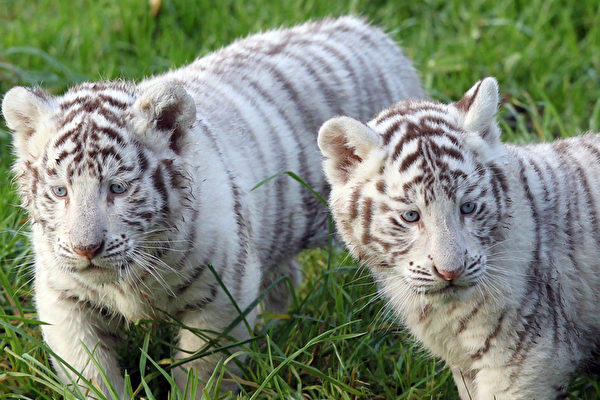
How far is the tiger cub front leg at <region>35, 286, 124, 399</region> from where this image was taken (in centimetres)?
348

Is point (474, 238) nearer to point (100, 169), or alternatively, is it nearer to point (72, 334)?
point (100, 169)

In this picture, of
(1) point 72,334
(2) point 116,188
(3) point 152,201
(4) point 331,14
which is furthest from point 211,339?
(4) point 331,14

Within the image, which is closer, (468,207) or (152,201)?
(468,207)

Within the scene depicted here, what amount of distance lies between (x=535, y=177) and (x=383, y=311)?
0.93 m

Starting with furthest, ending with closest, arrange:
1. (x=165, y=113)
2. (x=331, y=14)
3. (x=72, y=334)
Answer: (x=331, y=14), (x=72, y=334), (x=165, y=113)

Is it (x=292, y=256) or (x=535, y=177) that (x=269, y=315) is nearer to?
(x=292, y=256)

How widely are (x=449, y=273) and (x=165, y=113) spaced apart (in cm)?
121

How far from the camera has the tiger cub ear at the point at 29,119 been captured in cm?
332

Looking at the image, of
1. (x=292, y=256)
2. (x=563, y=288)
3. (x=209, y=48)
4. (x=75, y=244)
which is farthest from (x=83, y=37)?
(x=563, y=288)

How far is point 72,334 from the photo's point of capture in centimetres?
349

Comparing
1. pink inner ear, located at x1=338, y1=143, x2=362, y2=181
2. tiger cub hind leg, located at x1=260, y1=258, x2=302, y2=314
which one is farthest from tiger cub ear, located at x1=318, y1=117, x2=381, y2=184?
tiger cub hind leg, located at x1=260, y1=258, x2=302, y2=314

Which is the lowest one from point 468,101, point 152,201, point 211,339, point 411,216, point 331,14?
point 211,339

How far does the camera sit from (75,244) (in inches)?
121

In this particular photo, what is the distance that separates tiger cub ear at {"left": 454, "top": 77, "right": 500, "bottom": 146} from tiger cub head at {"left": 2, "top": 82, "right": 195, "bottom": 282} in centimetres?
103
